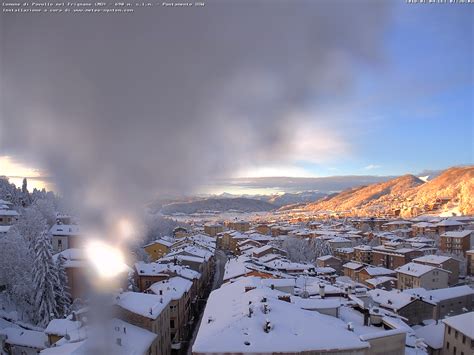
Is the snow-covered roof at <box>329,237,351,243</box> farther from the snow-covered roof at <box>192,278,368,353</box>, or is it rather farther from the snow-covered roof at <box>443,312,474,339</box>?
the snow-covered roof at <box>192,278,368,353</box>

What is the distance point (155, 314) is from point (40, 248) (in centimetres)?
535

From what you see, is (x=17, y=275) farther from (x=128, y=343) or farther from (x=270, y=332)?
(x=270, y=332)

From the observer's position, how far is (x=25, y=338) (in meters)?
8.18

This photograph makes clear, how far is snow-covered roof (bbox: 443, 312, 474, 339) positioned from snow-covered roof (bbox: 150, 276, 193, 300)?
7270 mm

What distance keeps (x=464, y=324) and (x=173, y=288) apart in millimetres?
7968

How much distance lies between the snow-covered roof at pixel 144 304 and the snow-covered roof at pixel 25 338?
83.2 inches

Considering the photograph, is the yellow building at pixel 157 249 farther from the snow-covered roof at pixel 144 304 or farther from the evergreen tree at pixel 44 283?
the snow-covered roof at pixel 144 304

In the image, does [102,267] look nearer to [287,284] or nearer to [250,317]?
[250,317]

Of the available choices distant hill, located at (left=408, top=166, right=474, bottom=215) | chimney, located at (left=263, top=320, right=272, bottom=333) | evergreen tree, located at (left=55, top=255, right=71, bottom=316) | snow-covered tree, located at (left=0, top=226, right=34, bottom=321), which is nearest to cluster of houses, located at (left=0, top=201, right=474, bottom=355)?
chimney, located at (left=263, top=320, right=272, bottom=333)

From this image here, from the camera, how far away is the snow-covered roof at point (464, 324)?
8.09 meters

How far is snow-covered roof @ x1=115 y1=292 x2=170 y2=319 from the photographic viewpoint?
7.09m

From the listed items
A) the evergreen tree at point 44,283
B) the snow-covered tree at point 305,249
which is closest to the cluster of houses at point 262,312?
the evergreen tree at point 44,283

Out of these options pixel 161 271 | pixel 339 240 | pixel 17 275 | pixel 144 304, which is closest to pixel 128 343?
pixel 144 304

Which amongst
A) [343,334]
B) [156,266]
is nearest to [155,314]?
[343,334]
